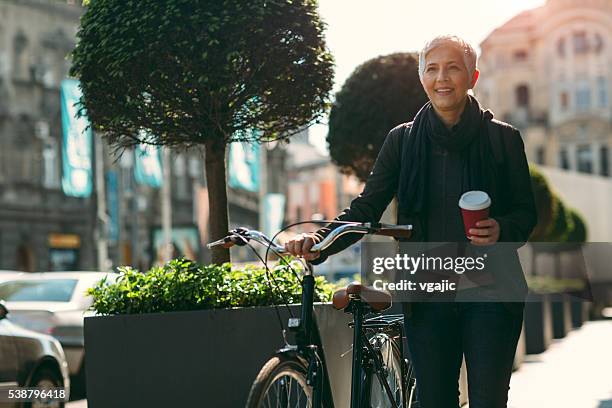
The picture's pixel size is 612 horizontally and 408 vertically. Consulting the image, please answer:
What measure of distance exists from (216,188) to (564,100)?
73.9 metres

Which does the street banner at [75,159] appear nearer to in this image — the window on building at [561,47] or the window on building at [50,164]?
the window on building at [50,164]

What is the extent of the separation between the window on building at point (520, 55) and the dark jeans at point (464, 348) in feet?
257

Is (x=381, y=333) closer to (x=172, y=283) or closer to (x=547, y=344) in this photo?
(x=172, y=283)

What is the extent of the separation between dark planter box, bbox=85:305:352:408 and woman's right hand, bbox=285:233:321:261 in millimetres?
1927

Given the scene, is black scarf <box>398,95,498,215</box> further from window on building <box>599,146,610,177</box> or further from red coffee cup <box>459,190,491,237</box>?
window on building <box>599,146,610,177</box>

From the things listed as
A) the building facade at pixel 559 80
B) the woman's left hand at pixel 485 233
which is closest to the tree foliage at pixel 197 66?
the woman's left hand at pixel 485 233

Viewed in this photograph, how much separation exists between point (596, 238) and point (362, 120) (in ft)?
105

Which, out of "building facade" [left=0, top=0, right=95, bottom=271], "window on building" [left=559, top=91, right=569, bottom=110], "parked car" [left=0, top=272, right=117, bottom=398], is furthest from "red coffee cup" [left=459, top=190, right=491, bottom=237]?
"window on building" [left=559, top=91, right=569, bottom=110]

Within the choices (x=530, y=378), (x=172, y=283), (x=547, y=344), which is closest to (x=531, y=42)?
(x=547, y=344)

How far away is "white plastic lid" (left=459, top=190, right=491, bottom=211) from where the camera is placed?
397 centimetres

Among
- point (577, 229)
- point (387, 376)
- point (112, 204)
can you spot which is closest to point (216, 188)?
point (387, 376)

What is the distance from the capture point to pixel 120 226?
46594 mm

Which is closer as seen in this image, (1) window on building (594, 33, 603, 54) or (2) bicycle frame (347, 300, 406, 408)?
(2) bicycle frame (347, 300, 406, 408)

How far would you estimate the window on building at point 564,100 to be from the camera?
262 feet
